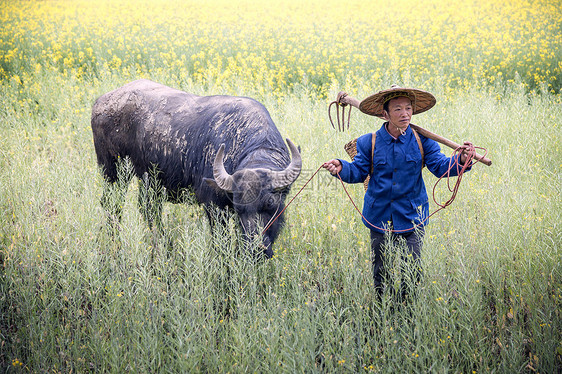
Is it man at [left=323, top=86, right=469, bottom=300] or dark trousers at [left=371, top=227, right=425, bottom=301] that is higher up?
man at [left=323, top=86, right=469, bottom=300]

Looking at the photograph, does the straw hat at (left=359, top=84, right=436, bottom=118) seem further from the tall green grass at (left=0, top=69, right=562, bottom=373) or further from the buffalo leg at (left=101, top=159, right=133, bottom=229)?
the buffalo leg at (left=101, top=159, right=133, bottom=229)

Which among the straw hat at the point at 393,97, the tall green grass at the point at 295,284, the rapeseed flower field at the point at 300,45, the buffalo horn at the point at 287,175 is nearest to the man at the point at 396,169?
the straw hat at the point at 393,97

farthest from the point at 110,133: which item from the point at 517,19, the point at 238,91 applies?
the point at 517,19

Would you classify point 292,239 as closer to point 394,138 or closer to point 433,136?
point 394,138

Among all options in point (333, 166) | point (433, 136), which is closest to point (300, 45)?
point (433, 136)

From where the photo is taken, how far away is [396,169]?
125 inches

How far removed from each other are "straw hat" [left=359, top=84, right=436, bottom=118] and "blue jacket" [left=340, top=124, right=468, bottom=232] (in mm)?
247

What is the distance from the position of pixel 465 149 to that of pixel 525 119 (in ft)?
15.8

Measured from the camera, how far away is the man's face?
10.1 ft

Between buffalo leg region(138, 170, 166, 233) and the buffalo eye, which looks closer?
the buffalo eye

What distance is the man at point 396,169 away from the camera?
3131mm

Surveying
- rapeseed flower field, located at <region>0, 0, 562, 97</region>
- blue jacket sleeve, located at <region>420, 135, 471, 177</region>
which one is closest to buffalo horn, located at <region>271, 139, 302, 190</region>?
blue jacket sleeve, located at <region>420, 135, 471, 177</region>

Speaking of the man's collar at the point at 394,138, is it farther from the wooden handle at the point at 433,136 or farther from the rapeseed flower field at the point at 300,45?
the rapeseed flower field at the point at 300,45

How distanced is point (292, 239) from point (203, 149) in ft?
4.83
